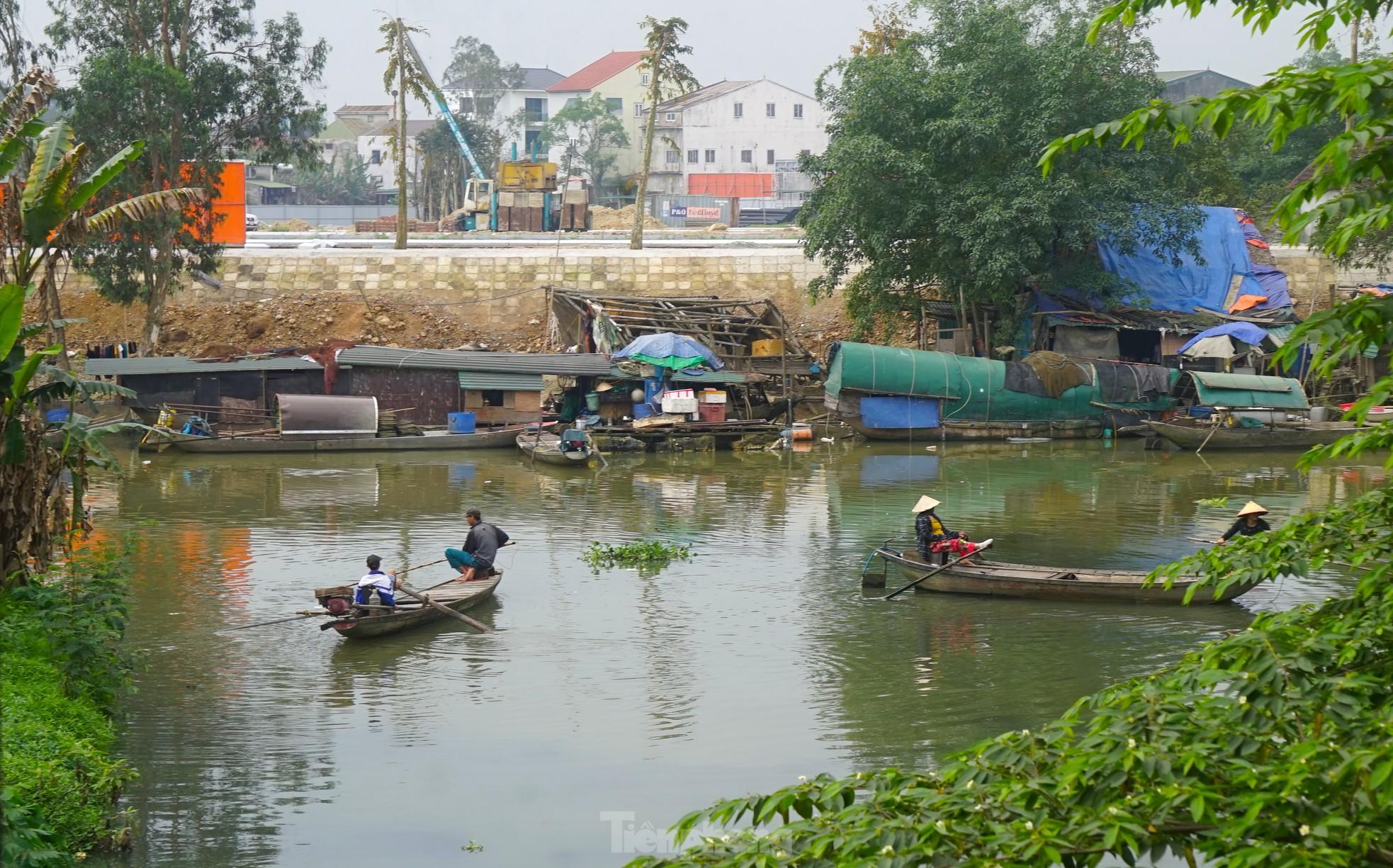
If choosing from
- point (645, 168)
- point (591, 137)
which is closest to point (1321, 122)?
point (645, 168)

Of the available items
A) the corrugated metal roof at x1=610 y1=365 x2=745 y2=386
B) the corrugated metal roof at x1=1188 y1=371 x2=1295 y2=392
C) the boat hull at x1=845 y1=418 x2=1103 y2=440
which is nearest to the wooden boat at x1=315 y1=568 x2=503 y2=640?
the corrugated metal roof at x1=610 y1=365 x2=745 y2=386

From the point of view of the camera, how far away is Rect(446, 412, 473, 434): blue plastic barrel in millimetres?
31500

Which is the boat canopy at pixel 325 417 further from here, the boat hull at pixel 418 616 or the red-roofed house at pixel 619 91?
the red-roofed house at pixel 619 91

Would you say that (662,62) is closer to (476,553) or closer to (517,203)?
(517,203)

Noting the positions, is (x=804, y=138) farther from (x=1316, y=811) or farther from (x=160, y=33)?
(x=1316, y=811)

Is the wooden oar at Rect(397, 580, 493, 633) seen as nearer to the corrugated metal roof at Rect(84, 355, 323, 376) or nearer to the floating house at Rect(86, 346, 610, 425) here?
the floating house at Rect(86, 346, 610, 425)

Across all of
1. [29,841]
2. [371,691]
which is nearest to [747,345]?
[371,691]

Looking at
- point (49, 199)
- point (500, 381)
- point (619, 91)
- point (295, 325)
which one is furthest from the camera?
point (619, 91)

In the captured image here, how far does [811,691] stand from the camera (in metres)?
13.3

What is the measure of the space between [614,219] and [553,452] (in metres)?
36.3

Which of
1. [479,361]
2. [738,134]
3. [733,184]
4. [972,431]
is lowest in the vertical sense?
[972,431]

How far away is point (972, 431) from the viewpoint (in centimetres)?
3294

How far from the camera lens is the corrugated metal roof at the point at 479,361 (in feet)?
105

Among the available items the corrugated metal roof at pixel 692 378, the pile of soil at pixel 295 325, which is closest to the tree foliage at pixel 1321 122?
the corrugated metal roof at pixel 692 378
